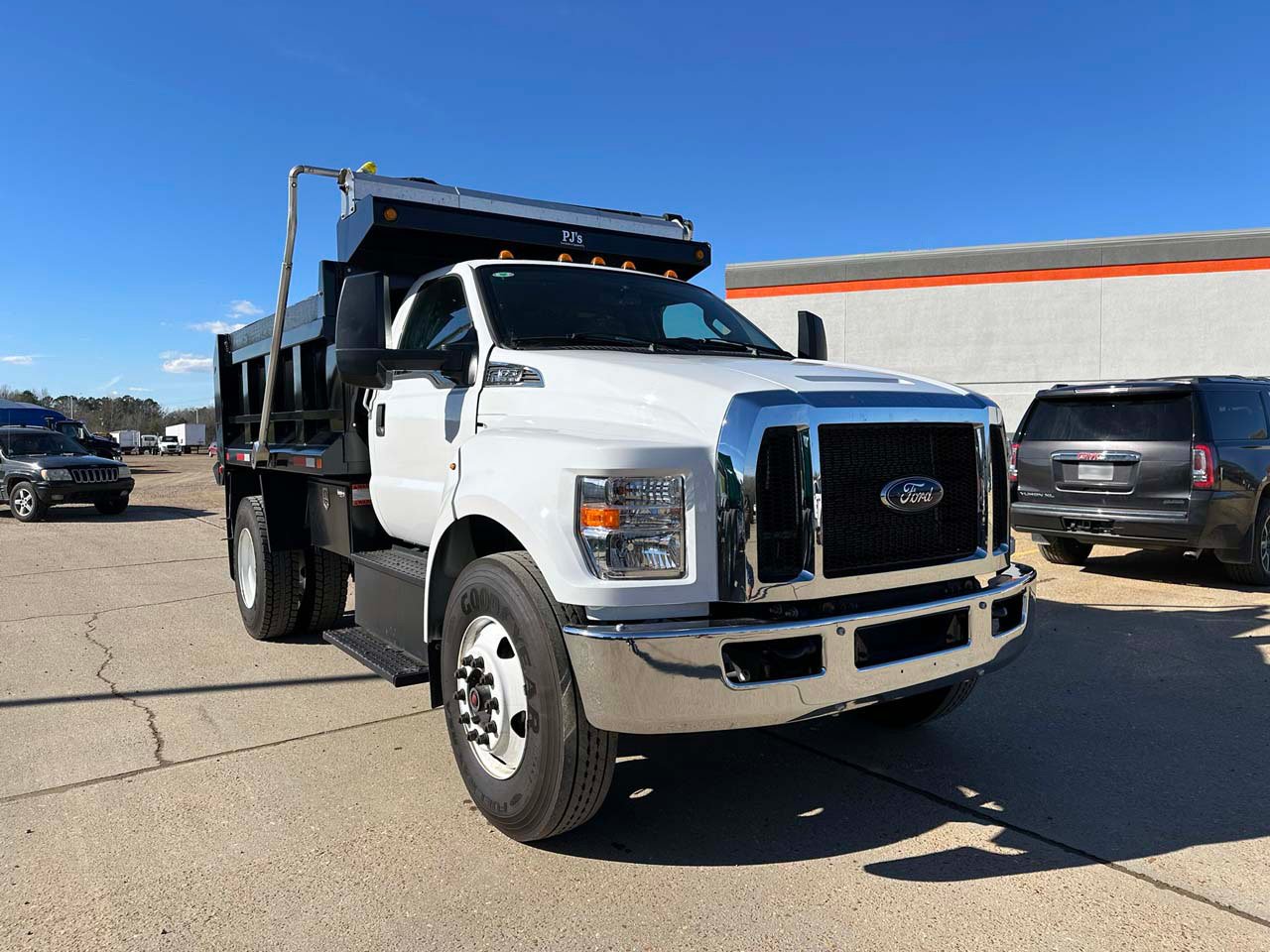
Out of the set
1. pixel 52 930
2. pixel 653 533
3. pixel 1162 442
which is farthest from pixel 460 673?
pixel 1162 442

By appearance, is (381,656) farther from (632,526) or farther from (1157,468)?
(1157,468)

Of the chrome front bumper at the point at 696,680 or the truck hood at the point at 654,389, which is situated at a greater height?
the truck hood at the point at 654,389

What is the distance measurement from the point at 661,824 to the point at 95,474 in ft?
52.8

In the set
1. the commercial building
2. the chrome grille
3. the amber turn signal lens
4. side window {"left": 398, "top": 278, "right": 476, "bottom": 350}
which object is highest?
the commercial building

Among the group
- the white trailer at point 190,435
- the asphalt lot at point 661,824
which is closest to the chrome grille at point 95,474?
the asphalt lot at point 661,824

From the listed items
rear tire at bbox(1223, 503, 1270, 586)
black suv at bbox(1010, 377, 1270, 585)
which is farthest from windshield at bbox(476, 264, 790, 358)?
rear tire at bbox(1223, 503, 1270, 586)

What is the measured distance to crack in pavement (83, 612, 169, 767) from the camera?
4359 mm

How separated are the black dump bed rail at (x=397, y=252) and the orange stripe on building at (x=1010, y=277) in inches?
744

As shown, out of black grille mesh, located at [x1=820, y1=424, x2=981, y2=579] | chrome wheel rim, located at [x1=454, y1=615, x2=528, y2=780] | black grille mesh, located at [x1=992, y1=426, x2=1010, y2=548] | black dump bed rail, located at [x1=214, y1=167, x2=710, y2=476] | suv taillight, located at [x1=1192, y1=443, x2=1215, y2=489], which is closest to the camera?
black grille mesh, located at [x1=820, y1=424, x2=981, y2=579]

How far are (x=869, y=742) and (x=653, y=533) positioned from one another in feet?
6.94

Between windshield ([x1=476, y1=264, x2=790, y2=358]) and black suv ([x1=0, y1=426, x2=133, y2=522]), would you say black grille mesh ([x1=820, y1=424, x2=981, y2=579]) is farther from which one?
black suv ([x1=0, y1=426, x2=133, y2=522])

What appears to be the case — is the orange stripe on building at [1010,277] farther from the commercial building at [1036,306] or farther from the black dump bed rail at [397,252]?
the black dump bed rail at [397,252]

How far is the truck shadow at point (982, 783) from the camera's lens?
10.9 ft

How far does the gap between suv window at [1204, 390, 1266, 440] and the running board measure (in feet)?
22.9
